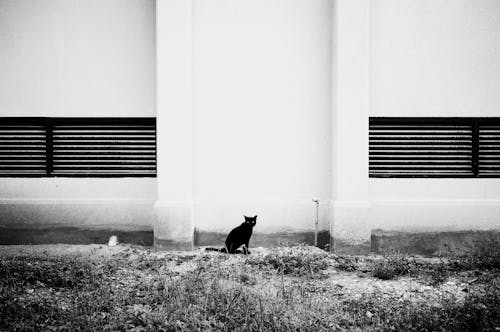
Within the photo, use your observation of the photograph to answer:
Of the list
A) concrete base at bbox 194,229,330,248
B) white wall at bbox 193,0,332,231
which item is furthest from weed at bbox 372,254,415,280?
white wall at bbox 193,0,332,231

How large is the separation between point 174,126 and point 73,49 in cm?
224

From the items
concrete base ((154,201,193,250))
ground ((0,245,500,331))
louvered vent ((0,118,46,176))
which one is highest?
louvered vent ((0,118,46,176))

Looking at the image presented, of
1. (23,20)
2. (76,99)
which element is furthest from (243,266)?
(23,20)

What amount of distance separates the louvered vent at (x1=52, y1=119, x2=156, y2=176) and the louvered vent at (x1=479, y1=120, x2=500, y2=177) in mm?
5410

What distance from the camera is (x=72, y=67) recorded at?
711cm

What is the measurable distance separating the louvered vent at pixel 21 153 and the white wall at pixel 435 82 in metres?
5.51

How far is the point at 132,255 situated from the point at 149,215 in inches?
32.0

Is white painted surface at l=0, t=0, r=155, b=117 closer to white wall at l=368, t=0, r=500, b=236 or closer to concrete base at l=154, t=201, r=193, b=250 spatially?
concrete base at l=154, t=201, r=193, b=250

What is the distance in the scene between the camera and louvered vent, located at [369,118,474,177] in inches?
275

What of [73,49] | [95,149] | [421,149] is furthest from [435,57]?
[73,49]

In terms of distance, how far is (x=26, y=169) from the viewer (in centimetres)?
717

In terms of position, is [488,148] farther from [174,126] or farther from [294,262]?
[174,126]

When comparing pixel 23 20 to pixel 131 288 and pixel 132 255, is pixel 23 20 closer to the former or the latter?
pixel 132 255

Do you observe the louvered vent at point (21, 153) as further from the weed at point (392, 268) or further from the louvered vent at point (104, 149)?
the weed at point (392, 268)
